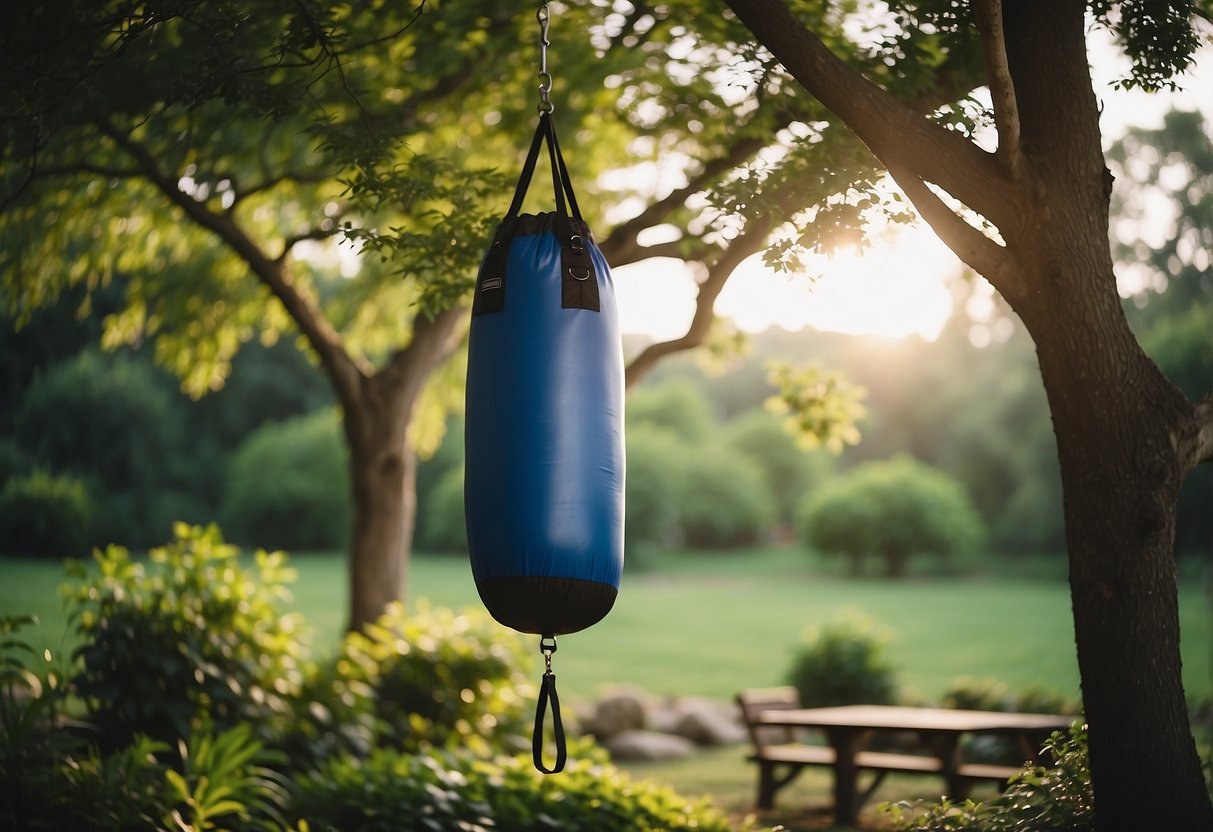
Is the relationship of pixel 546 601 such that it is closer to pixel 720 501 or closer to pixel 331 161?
pixel 331 161

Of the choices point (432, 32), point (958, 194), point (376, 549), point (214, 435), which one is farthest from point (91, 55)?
point (214, 435)

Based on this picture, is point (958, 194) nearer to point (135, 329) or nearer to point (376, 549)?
point (376, 549)

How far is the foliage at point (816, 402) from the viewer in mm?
8156

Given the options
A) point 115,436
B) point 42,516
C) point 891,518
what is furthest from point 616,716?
point 891,518

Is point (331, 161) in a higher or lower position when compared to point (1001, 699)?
higher

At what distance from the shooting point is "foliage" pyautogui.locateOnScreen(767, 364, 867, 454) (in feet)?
26.8

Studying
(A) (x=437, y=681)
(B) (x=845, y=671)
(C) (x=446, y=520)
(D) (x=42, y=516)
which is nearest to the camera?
(A) (x=437, y=681)

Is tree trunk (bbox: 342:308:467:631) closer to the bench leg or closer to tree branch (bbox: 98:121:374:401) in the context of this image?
tree branch (bbox: 98:121:374:401)

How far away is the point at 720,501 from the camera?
30.7 meters

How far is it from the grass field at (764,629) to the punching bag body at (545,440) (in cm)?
414

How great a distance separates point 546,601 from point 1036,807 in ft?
6.98

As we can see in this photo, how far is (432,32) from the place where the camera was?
7082mm

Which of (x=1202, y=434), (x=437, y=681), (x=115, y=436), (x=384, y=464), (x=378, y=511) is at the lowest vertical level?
(x=437, y=681)

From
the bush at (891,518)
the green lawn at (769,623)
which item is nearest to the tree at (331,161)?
the green lawn at (769,623)
